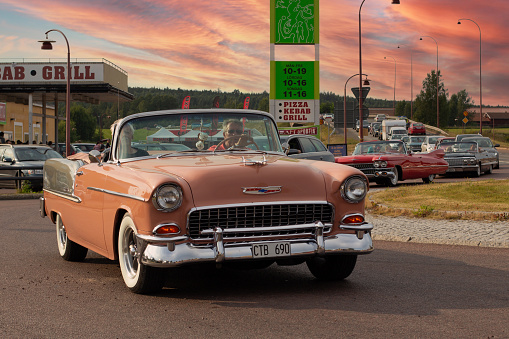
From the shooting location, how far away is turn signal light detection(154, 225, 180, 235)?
5984mm

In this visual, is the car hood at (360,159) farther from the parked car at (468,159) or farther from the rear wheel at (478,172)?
the rear wheel at (478,172)

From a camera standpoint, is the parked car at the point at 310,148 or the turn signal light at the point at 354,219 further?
the parked car at the point at 310,148

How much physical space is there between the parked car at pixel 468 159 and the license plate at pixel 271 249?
75.6 ft

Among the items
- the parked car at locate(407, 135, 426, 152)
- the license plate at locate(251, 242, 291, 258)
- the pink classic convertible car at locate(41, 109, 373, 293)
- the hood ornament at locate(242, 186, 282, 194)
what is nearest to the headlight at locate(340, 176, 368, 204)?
the pink classic convertible car at locate(41, 109, 373, 293)

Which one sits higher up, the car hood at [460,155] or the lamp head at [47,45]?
the lamp head at [47,45]

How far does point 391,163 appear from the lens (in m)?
22.6

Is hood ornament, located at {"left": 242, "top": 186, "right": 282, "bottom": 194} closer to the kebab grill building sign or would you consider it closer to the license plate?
the license plate

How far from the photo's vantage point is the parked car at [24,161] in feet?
77.9

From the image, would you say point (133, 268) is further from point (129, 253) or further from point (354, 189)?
point (354, 189)

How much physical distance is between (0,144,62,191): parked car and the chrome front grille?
18.6 meters

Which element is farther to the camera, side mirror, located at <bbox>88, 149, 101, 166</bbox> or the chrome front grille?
side mirror, located at <bbox>88, 149, 101, 166</bbox>

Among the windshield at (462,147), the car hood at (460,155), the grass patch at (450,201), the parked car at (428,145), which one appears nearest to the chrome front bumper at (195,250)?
the grass patch at (450,201)

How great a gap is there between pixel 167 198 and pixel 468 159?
23885 mm

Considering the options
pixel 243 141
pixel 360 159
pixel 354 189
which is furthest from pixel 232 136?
pixel 360 159
